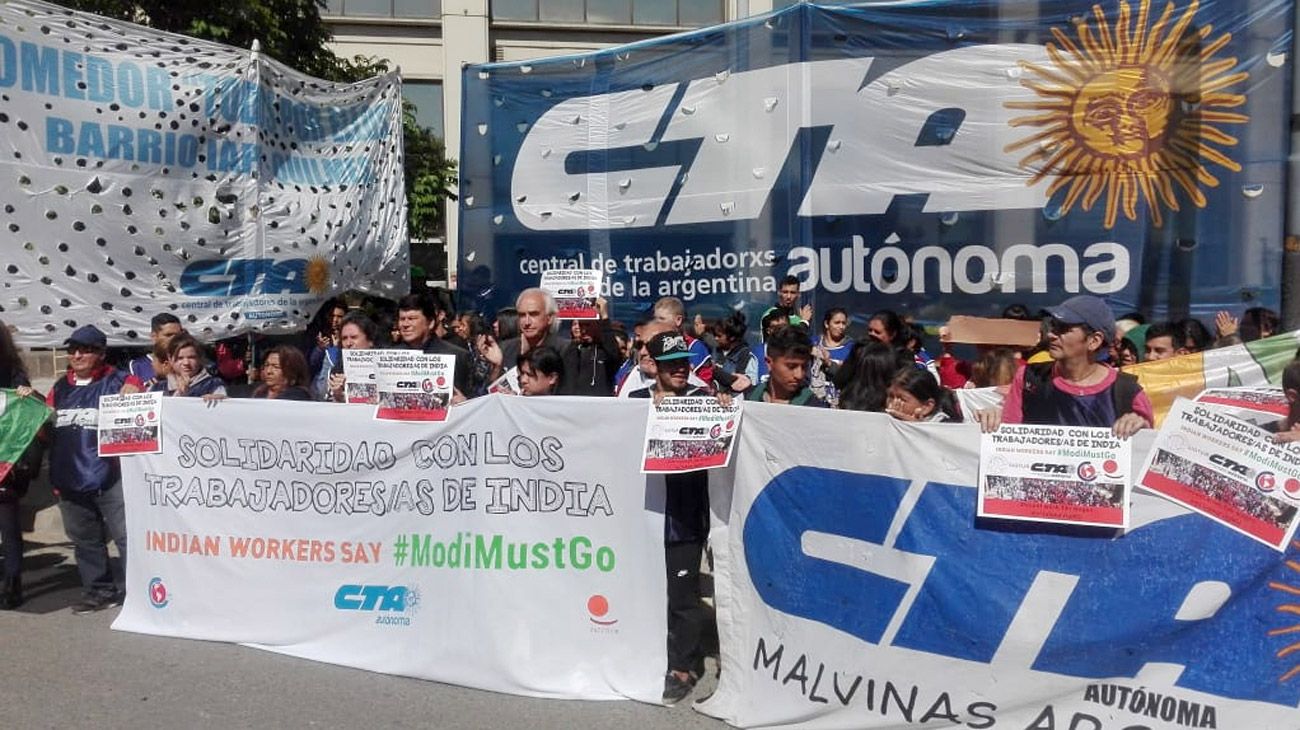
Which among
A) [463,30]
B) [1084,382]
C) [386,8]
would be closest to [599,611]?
[1084,382]

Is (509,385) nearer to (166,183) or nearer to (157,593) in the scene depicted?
(157,593)

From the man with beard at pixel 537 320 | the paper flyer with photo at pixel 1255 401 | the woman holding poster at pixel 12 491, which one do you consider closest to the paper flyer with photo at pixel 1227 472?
the paper flyer with photo at pixel 1255 401

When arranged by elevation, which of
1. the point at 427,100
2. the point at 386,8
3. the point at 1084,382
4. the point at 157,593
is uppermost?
the point at 386,8

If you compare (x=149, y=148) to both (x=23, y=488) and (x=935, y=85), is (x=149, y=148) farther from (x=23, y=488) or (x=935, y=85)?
(x=935, y=85)

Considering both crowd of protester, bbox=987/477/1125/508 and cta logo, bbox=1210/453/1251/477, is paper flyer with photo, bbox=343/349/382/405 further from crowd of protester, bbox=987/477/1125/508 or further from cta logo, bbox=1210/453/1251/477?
cta logo, bbox=1210/453/1251/477

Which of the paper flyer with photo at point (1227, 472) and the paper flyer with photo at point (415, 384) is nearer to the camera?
the paper flyer with photo at point (1227, 472)

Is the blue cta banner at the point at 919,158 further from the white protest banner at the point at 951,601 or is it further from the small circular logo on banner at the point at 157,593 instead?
the small circular logo on banner at the point at 157,593

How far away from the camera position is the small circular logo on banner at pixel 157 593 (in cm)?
595

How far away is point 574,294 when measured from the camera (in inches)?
270

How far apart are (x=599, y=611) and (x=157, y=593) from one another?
2575 mm

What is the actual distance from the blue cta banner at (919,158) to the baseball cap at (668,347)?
3.05m

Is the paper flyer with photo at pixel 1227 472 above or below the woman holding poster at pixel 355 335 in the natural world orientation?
below

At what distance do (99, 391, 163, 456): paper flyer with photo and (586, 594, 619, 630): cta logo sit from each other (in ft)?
8.50

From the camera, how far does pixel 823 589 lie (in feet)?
14.5
